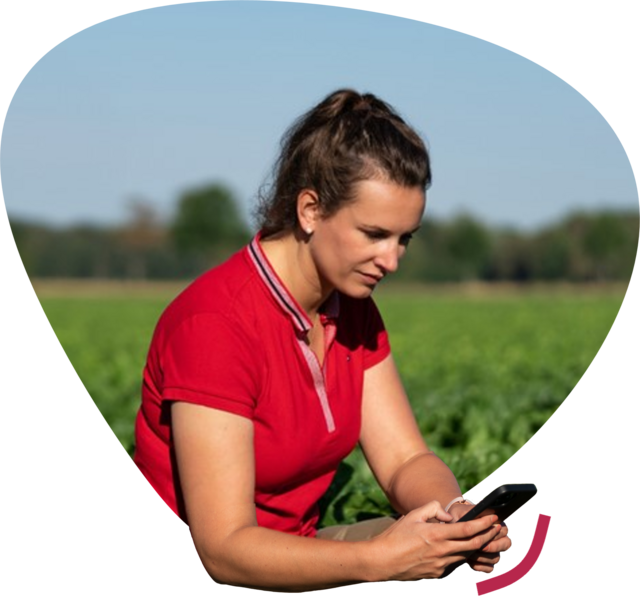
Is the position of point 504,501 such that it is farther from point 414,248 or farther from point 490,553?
point 414,248

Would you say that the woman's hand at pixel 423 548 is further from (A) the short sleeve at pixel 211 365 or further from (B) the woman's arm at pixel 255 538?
(A) the short sleeve at pixel 211 365

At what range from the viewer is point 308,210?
2.41 meters

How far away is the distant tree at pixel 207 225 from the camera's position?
83.3 m

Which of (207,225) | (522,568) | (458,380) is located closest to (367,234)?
(522,568)

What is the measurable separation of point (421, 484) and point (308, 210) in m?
0.80

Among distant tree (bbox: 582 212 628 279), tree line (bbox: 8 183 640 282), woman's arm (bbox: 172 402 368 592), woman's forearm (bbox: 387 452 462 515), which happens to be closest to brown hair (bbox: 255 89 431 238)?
woman's arm (bbox: 172 402 368 592)

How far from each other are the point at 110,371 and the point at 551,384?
4051 mm

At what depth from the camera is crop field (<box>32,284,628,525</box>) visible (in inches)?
141

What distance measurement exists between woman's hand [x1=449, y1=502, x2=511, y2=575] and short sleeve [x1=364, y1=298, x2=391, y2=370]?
1.84 feet

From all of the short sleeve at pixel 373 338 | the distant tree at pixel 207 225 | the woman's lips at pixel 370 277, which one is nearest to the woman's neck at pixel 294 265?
the woman's lips at pixel 370 277

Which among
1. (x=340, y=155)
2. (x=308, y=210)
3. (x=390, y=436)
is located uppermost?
(x=340, y=155)

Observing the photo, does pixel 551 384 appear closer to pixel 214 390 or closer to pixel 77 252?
pixel 214 390

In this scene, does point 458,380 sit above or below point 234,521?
below

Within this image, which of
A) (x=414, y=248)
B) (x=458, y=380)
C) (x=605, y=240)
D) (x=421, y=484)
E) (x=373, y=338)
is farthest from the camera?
(x=605, y=240)
